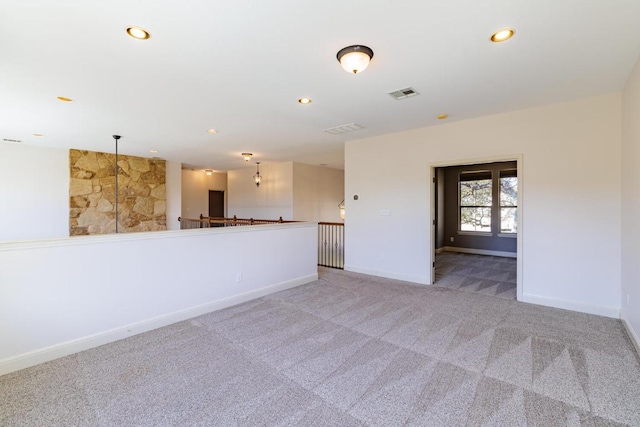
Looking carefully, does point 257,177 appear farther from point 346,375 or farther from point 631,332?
point 631,332

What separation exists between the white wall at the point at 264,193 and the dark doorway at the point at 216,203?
2.10ft

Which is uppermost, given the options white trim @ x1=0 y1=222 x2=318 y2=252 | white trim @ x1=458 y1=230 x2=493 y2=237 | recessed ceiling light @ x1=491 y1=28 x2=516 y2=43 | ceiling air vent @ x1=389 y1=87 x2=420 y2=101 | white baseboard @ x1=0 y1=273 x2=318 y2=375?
ceiling air vent @ x1=389 y1=87 x2=420 y2=101

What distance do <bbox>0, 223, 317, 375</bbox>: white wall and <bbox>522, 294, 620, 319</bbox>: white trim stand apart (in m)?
3.86

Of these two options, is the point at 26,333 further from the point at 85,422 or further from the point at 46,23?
the point at 46,23

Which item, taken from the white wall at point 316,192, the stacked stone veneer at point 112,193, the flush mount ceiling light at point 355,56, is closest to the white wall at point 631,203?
the flush mount ceiling light at point 355,56

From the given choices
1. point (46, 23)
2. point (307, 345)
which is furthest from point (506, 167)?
point (46, 23)

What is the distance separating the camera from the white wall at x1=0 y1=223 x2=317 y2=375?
239 centimetres

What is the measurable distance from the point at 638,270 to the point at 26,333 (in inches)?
218

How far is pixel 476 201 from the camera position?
26.6 feet

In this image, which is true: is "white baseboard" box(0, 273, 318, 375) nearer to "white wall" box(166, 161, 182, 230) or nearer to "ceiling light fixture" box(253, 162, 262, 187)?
"ceiling light fixture" box(253, 162, 262, 187)

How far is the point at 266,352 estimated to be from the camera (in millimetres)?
2652

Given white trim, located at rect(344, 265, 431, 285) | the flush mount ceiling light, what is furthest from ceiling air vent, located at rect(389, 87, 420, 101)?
white trim, located at rect(344, 265, 431, 285)

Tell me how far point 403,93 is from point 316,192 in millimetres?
6433

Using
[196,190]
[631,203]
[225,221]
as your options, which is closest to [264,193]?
[225,221]
